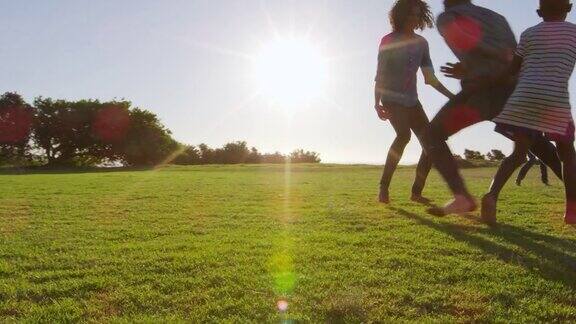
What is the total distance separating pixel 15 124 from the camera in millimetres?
59531

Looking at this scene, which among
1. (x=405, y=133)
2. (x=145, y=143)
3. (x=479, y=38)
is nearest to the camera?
(x=479, y=38)

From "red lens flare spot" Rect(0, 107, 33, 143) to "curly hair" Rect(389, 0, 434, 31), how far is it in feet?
194

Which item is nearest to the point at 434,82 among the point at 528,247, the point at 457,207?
the point at 457,207

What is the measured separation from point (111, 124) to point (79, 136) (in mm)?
3749

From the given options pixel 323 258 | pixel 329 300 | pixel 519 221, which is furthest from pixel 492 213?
pixel 329 300

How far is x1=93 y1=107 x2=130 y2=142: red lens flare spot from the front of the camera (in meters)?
61.0

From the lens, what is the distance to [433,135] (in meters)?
5.20

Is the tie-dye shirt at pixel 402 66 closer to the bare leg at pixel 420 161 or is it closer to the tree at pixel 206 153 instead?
the bare leg at pixel 420 161

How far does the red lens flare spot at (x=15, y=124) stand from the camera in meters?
58.4

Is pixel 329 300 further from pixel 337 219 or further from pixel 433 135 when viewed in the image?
pixel 337 219

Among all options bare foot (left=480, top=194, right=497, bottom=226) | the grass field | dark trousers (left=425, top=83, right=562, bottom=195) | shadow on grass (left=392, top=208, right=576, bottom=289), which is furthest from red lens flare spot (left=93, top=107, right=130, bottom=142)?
bare foot (left=480, top=194, right=497, bottom=226)

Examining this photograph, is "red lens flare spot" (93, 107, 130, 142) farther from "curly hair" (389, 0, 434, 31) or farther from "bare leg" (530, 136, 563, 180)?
"bare leg" (530, 136, 563, 180)

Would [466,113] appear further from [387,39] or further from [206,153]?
[206,153]

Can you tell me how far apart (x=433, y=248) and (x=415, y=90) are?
2.82 metres
